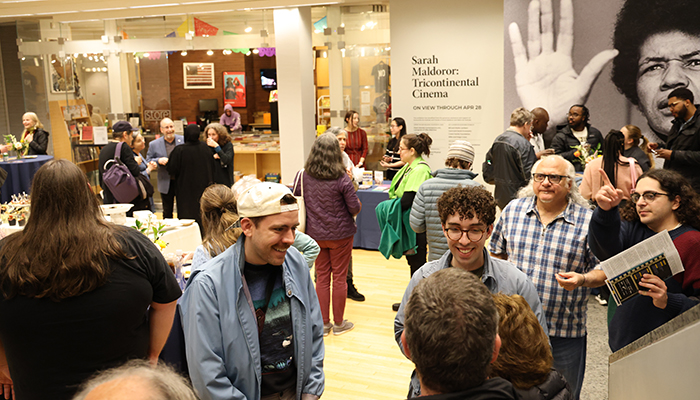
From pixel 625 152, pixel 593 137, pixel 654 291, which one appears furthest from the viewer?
pixel 593 137

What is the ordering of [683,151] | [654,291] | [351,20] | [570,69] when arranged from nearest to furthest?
[654,291] < [683,151] < [570,69] < [351,20]

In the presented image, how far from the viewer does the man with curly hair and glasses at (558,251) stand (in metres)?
2.67

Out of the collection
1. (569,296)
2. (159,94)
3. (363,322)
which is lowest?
(363,322)

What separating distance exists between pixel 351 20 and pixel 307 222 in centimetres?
588

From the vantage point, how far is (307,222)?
183 inches

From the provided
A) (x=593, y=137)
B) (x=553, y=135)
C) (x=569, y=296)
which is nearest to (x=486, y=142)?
(x=553, y=135)

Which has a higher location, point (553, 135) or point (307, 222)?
point (553, 135)

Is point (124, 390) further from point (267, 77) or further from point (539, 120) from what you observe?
point (267, 77)

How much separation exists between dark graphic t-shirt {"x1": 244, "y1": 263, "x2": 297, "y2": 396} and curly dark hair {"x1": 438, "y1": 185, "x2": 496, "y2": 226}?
2.28ft

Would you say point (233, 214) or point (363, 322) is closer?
point (233, 214)

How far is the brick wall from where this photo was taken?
16234 millimetres

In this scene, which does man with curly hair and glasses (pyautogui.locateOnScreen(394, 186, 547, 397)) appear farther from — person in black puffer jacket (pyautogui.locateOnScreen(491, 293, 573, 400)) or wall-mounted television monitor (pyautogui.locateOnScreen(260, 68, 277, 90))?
wall-mounted television monitor (pyautogui.locateOnScreen(260, 68, 277, 90))

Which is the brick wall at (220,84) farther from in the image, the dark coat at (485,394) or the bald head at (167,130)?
the dark coat at (485,394)

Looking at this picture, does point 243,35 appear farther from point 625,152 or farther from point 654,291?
point 654,291
